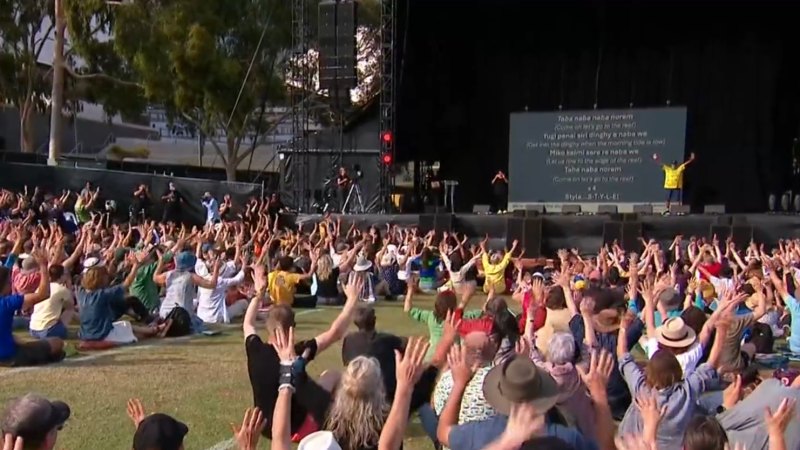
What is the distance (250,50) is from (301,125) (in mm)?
14191

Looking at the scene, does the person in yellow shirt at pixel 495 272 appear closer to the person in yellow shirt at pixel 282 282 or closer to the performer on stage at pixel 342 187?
the person in yellow shirt at pixel 282 282

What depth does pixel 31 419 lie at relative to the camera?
12.3ft

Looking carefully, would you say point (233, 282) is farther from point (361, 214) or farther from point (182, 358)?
point (361, 214)

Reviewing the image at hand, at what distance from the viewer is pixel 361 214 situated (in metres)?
21.7

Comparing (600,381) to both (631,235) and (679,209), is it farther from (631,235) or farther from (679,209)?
(679,209)

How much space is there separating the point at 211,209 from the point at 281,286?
10.4 m

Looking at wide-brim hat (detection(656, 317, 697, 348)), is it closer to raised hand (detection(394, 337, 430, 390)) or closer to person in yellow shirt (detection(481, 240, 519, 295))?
raised hand (detection(394, 337, 430, 390))

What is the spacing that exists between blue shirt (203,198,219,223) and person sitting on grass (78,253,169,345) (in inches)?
463

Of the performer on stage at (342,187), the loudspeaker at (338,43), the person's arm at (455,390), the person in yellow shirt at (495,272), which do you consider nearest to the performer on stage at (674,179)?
the performer on stage at (342,187)

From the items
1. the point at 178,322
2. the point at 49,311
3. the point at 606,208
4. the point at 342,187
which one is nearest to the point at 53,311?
the point at 49,311

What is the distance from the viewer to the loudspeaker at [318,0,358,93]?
2239cm

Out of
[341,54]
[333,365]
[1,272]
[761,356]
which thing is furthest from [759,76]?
[1,272]

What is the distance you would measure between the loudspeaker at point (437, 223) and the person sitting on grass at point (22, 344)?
11962 mm

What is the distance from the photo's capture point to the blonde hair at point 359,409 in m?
4.12
